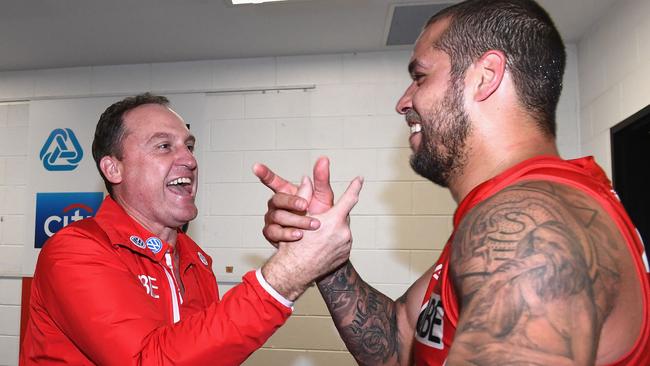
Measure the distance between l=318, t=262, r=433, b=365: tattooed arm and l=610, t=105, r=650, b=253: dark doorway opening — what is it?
1.96 metres

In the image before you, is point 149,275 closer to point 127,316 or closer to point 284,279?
point 127,316

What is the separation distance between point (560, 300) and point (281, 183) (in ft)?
2.80

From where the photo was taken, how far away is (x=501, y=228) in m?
0.76

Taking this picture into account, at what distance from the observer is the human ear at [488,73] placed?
111 centimetres

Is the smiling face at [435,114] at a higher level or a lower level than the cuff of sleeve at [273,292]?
higher

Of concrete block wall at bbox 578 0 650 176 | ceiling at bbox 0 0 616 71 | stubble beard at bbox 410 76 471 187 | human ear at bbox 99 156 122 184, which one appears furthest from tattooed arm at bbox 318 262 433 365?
ceiling at bbox 0 0 616 71

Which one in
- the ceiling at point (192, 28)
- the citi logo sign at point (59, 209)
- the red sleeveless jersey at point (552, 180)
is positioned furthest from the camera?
the citi logo sign at point (59, 209)

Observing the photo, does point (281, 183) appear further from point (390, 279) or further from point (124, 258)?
point (390, 279)

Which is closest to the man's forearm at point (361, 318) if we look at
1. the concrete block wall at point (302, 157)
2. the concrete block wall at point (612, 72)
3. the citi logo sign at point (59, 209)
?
the concrete block wall at point (612, 72)

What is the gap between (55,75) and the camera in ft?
13.3

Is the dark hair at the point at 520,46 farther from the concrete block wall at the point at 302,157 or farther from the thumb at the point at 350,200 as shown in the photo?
the concrete block wall at the point at 302,157

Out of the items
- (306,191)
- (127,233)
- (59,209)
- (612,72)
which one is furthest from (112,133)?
(612,72)

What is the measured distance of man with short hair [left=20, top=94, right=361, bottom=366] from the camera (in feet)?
4.02

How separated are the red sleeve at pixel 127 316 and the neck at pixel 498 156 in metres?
0.53
